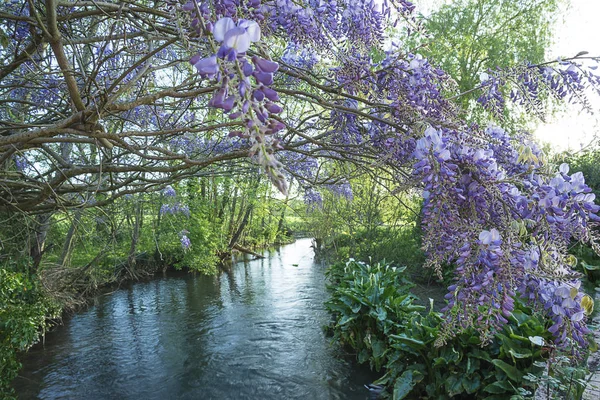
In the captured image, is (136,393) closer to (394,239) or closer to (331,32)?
(331,32)

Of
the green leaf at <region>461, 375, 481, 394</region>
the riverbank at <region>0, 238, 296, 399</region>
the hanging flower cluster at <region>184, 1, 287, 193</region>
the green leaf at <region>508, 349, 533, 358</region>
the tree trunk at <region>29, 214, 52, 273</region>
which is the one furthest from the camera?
the tree trunk at <region>29, 214, 52, 273</region>

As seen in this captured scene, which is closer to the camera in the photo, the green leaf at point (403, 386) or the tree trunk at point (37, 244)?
the green leaf at point (403, 386)

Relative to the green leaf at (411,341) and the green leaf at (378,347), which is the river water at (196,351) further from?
the green leaf at (411,341)

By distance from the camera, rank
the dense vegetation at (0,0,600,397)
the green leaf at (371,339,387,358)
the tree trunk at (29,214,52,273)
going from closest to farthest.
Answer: the dense vegetation at (0,0,600,397)
the green leaf at (371,339,387,358)
the tree trunk at (29,214,52,273)

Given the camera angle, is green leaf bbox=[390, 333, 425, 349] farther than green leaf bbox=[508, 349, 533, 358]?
Yes

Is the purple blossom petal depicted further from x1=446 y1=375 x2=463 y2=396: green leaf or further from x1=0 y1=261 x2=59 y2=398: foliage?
x1=0 y1=261 x2=59 y2=398: foliage

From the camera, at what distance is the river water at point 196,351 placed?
5.16m

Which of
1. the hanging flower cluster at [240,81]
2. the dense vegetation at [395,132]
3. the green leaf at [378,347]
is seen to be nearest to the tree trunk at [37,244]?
the dense vegetation at [395,132]

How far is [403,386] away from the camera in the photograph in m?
4.01

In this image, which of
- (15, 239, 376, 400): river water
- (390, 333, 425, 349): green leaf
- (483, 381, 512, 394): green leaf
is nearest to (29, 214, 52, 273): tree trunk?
(15, 239, 376, 400): river water

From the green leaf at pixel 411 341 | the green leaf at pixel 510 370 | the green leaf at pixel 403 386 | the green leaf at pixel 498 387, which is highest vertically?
the green leaf at pixel 411 341

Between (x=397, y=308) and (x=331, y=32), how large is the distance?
4.09 metres

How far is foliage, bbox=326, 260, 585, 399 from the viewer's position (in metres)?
3.35

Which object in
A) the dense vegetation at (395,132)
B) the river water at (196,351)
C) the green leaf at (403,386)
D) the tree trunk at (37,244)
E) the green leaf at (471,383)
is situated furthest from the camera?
the tree trunk at (37,244)
